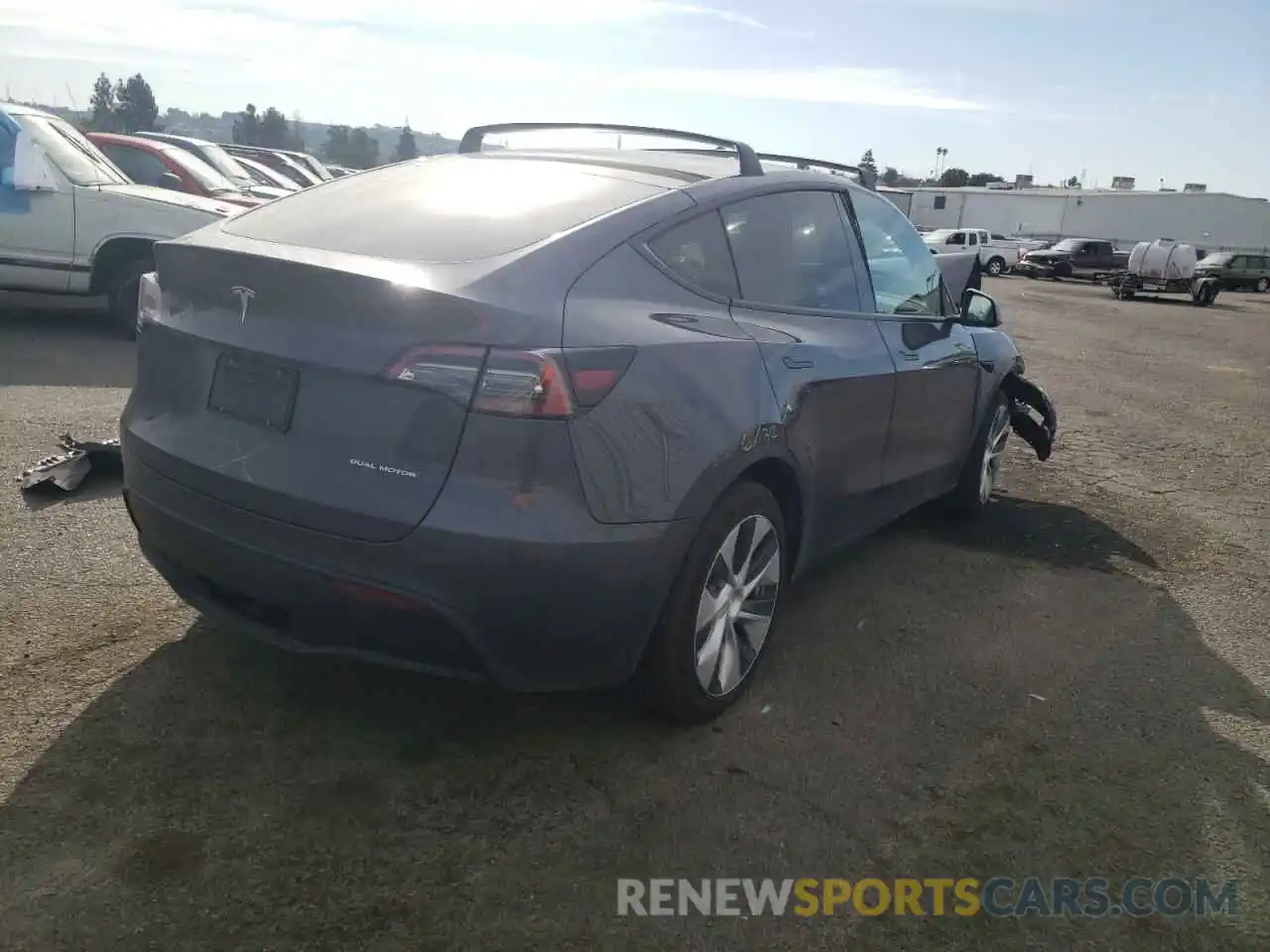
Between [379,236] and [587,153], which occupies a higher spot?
[587,153]

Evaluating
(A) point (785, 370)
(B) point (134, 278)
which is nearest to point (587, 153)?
(A) point (785, 370)

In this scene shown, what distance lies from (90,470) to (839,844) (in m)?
3.99

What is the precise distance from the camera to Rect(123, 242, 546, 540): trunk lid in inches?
99.3

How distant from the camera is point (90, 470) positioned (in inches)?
197

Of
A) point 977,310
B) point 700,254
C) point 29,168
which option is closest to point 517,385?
point 700,254

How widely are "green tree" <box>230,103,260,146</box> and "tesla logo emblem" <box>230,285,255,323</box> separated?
7027 cm

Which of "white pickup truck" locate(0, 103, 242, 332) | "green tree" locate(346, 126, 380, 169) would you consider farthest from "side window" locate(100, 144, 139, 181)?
"green tree" locate(346, 126, 380, 169)

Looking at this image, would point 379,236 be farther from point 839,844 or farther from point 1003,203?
point 1003,203

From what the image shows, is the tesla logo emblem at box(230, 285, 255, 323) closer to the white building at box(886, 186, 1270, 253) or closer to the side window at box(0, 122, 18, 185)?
the side window at box(0, 122, 18, 185)

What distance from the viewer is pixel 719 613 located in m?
3.18

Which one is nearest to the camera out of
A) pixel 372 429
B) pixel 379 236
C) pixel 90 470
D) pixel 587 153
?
pixel 372 429

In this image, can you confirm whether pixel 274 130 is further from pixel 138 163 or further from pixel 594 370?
pixel 594 370

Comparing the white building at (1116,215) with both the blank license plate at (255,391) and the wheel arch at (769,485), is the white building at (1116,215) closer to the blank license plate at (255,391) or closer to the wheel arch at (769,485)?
the wheel arch at (769,485)

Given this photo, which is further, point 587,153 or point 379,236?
point 587,153
